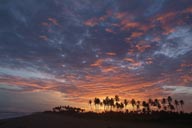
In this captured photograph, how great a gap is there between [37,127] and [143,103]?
104828mm

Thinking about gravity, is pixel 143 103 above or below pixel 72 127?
above

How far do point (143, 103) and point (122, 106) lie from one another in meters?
14.2

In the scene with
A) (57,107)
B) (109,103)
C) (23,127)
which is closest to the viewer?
(23,127)

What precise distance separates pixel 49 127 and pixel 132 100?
101432 mm

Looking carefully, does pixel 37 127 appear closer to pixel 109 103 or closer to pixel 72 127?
pixel 72 127

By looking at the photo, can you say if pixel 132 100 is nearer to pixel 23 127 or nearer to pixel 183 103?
pixel 183 103

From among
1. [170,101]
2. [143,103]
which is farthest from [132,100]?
[170,101]

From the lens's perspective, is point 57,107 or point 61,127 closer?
point 61,127

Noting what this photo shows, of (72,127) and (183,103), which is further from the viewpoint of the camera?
(183,103)

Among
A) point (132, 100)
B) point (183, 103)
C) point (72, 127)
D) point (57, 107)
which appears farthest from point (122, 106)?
point (72, 127)

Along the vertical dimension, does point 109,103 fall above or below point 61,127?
above

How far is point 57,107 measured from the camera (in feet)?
496

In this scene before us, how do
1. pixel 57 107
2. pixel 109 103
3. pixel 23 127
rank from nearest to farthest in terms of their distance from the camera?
pixel 23 127
pixel 109 103
pixel 57 107

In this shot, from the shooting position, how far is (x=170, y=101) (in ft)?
412
